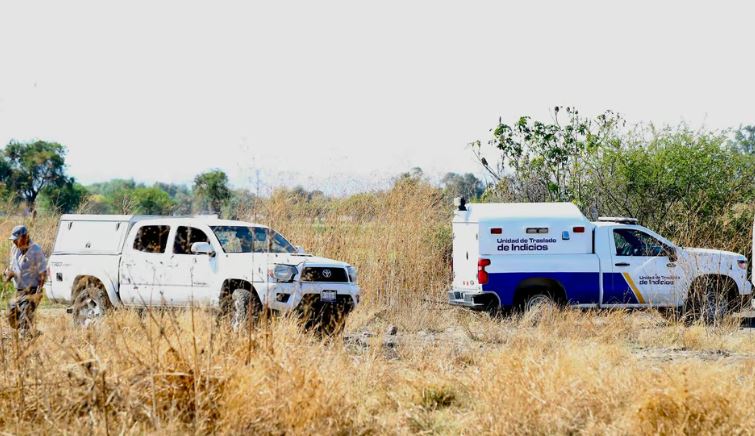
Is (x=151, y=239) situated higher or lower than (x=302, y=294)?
higher

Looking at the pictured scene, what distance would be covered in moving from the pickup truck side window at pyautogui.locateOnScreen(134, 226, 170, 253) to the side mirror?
3.60ft

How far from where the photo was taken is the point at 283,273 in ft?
44.2

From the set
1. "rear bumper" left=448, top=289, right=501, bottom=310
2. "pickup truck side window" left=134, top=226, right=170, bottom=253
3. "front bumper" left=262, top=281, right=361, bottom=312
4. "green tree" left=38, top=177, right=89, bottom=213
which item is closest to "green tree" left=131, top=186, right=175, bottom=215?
"green tree" left=38, top=177, right=89, bottom=213

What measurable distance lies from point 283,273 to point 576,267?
531 cm

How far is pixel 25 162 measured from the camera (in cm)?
859

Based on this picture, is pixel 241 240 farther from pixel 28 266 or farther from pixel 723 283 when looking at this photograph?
pixel 723 283

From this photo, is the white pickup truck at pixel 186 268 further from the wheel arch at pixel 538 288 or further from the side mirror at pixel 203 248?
the wheel arch at pixel 538 288

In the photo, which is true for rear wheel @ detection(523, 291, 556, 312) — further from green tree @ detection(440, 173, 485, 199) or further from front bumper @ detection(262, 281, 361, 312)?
green tree @ detection(440, 173, 485, 199)

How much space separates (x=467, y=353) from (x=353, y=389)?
116 inches

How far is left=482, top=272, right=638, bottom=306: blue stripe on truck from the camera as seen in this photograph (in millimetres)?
15867

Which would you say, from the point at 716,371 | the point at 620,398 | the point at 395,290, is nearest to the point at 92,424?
the point at 620,398

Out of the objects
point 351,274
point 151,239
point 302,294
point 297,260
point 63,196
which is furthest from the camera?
point 63,196

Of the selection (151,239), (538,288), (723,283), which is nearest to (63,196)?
(151,239)

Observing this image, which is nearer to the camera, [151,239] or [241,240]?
[241,240]
